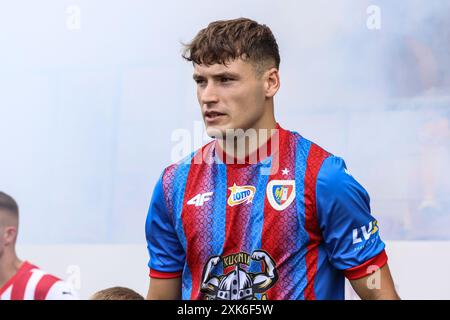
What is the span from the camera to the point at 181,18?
10.1 feet

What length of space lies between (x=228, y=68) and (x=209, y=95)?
100mm

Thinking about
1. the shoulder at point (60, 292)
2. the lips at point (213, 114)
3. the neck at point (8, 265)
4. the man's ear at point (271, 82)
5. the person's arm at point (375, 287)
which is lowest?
the shoulder at point (60, 292)

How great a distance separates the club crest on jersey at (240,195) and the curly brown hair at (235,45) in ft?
1.20

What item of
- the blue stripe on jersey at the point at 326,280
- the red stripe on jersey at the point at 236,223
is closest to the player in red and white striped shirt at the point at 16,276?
the red stripe on jersey at the point at 236,223

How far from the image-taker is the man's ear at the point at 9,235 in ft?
9.93

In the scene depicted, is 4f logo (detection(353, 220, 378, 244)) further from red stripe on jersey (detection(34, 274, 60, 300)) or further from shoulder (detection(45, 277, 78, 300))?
red stripe on jersey (detection(34, 274, 60, 300))

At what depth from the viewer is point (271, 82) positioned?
230 centimetres

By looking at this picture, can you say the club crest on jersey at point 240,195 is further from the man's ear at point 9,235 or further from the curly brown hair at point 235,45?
the man's ear at point 9,235

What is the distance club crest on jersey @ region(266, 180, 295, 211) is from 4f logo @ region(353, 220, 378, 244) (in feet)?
0.69

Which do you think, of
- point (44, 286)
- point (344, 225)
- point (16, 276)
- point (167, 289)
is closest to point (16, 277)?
point (16, 276)

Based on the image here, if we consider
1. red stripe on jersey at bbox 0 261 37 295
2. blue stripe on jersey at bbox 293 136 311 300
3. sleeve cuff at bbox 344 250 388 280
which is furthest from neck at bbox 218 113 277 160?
red stripe on jersey at bbox 0 261 37 295

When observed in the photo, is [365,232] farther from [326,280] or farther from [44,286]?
[44,286]

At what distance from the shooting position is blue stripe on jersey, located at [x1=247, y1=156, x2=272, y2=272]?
7.08 ft
